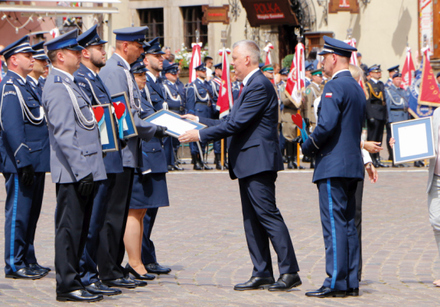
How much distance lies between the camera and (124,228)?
6.38 meters

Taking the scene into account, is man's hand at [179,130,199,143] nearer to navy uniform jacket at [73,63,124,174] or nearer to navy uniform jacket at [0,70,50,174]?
navy uniform jacket at [73,63,124,174]

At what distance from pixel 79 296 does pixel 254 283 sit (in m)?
1.37

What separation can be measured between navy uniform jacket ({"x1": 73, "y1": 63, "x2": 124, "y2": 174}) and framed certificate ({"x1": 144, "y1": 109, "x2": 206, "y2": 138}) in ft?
1.86

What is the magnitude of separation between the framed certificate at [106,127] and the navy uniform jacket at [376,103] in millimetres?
11966

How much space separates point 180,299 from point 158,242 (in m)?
2.55

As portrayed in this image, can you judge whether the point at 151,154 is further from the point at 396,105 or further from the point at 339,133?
the point at 396,105

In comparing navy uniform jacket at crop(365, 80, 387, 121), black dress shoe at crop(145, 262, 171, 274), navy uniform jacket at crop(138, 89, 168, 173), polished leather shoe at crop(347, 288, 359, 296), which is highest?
navy uniform jacket at crop(365, 80, 387, 121)

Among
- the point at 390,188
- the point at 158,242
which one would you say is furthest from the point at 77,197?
the point at 390,188

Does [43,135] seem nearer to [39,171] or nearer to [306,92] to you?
[39,171]

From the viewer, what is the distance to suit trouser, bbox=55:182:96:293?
5703 mm

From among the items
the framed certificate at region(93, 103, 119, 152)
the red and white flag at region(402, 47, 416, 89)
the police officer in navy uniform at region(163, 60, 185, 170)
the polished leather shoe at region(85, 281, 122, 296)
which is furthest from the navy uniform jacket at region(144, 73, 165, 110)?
the red and white flag at region(402, 47, 416, 89)

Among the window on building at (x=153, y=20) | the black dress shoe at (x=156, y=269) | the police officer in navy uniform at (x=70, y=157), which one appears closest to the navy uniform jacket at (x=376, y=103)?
the black dress shoe at (x=156, y=269)

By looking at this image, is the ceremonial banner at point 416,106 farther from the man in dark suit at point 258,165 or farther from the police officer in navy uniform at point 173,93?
the man in dark suit at point 258,165

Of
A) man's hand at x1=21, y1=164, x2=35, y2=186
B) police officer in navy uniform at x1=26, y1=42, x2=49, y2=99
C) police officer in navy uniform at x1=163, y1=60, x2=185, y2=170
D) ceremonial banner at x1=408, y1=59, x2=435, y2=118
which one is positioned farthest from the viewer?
ceremonial banner at x1=408, y1=59, x2=435, y2=118
